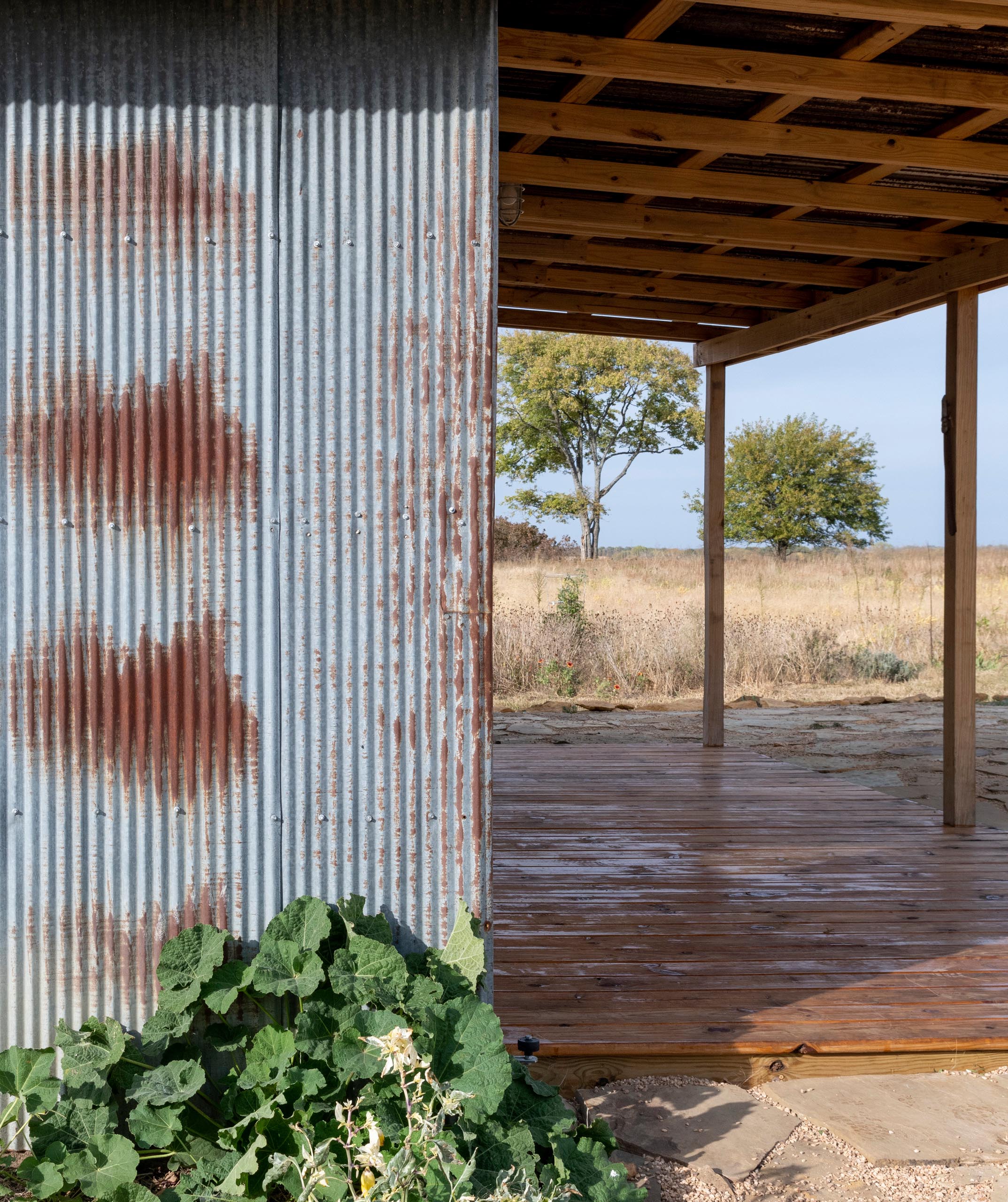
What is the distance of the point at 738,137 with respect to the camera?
3.71 metres

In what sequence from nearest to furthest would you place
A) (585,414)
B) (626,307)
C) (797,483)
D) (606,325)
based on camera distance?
(626,307), (606,325), (585,414), (797,483)

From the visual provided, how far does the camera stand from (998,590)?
17797 mm

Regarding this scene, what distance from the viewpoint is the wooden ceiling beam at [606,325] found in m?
6.48

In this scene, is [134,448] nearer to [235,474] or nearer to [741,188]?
[235,474]

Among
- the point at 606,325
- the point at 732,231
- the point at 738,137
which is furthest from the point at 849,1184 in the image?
the point at 606,325

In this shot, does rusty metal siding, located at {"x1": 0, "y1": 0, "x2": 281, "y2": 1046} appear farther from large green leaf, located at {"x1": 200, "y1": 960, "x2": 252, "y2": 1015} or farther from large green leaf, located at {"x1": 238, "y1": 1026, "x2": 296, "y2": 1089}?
large green leaf, located at {"x1": 238, "y1": 1026, "x2": 296, "y2": 1089}

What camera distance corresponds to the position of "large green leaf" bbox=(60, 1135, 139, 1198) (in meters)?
1.96

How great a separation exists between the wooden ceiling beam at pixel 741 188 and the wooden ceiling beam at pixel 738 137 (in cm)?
20

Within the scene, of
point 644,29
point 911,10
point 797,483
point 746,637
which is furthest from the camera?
point 797,483

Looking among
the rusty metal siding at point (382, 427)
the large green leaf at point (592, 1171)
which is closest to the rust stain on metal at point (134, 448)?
the rusty metal siding at point (382, 427)

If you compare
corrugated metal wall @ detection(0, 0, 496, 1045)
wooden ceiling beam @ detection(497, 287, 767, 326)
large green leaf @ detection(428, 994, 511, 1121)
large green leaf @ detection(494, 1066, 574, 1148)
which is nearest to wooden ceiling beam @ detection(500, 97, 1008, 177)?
corrugated metal wall @ detection(0, 0, 496, 1045)

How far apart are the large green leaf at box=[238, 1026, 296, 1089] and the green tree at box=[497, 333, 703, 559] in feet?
73.2

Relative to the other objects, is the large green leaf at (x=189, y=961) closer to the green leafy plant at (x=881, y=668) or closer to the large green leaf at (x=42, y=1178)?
the large green leaf at (x=42, y=1178)

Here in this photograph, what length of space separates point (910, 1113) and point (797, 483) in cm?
2385
